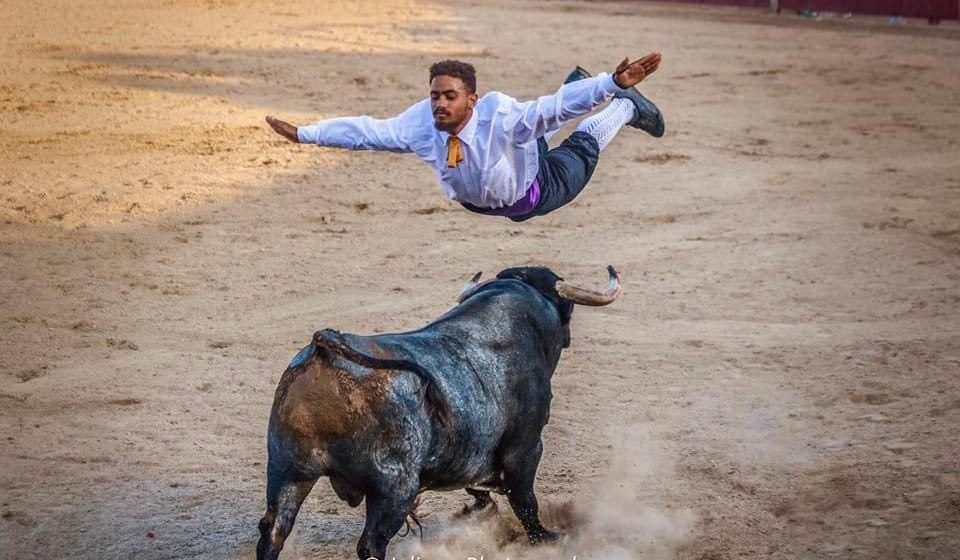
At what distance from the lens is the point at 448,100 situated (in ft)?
22.1

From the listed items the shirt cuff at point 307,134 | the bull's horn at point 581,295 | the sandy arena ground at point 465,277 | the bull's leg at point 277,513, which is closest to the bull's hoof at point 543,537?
the sandy arena ground at point 465,277

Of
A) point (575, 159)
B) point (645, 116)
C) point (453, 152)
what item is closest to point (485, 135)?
point (453, 152)

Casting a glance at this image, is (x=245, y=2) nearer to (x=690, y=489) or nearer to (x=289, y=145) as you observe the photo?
(x=289, y=145)

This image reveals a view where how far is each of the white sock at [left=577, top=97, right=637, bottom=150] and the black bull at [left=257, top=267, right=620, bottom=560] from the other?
59.4 inches

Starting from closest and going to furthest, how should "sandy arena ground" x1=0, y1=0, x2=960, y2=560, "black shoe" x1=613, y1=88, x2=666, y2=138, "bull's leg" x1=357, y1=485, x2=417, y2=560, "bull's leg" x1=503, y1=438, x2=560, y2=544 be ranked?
"bull's leg" x1=357, y1=485, x2=417, y2=560, "bull's leg" x1=503, y1=438, x2=560, y2=544, "sandy arena ground" x1=0, y1=0, x2=960, y2=560, "black shoe" x1=613, y1=88, x2=666, y2=138

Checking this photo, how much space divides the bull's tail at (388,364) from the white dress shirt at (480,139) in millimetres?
1546

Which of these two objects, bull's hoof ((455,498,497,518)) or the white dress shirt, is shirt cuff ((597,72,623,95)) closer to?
the white dress shirt

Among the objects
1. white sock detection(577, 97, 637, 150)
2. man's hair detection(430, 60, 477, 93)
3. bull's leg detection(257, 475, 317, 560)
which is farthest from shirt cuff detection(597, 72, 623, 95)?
bull's leg detection(257, 475, 317, 560)

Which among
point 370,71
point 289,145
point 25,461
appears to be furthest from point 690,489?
point 370,71

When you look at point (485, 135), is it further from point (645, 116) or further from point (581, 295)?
point (645, 116)

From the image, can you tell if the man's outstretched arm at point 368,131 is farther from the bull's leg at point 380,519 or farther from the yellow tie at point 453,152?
the bull's leg at point 380,519

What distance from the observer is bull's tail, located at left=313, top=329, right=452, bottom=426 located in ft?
17.7

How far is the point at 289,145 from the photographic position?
13484mm

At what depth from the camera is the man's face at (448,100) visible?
6730 mm
